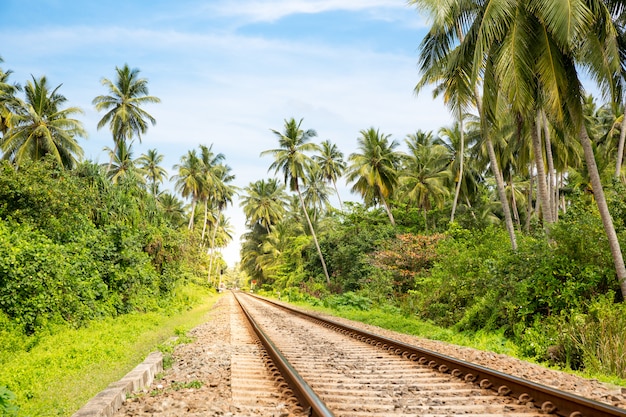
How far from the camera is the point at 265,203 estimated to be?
2098 inches

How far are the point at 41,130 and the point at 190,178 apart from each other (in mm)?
17766

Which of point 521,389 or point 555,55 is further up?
point 555,55

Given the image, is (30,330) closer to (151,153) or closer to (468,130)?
(468,130)

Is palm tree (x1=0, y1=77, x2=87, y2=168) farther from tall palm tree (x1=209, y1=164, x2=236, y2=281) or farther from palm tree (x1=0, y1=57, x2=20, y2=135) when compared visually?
tall palm tree (x1=209, y1=164, x2=236, y2=281)

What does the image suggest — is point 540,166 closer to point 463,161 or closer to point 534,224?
point 534,224

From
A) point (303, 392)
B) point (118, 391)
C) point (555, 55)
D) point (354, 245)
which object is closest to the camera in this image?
point (303, 392)

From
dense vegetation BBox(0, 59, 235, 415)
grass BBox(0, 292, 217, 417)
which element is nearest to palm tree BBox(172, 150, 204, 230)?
dense vegetation BBox(0, 59, 235, 415)

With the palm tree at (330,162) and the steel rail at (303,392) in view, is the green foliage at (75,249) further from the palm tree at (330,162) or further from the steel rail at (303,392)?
the palm tree at (330,162)

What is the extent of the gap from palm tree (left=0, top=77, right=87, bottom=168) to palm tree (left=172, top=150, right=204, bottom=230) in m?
14.3

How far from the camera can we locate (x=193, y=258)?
88.0ft

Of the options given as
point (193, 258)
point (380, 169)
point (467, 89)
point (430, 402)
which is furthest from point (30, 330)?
point (380, 169)

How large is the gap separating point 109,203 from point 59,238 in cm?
413

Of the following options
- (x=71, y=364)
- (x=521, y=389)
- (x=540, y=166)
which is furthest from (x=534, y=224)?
(x=71, y=364)

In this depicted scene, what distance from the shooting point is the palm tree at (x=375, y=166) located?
3569cm
